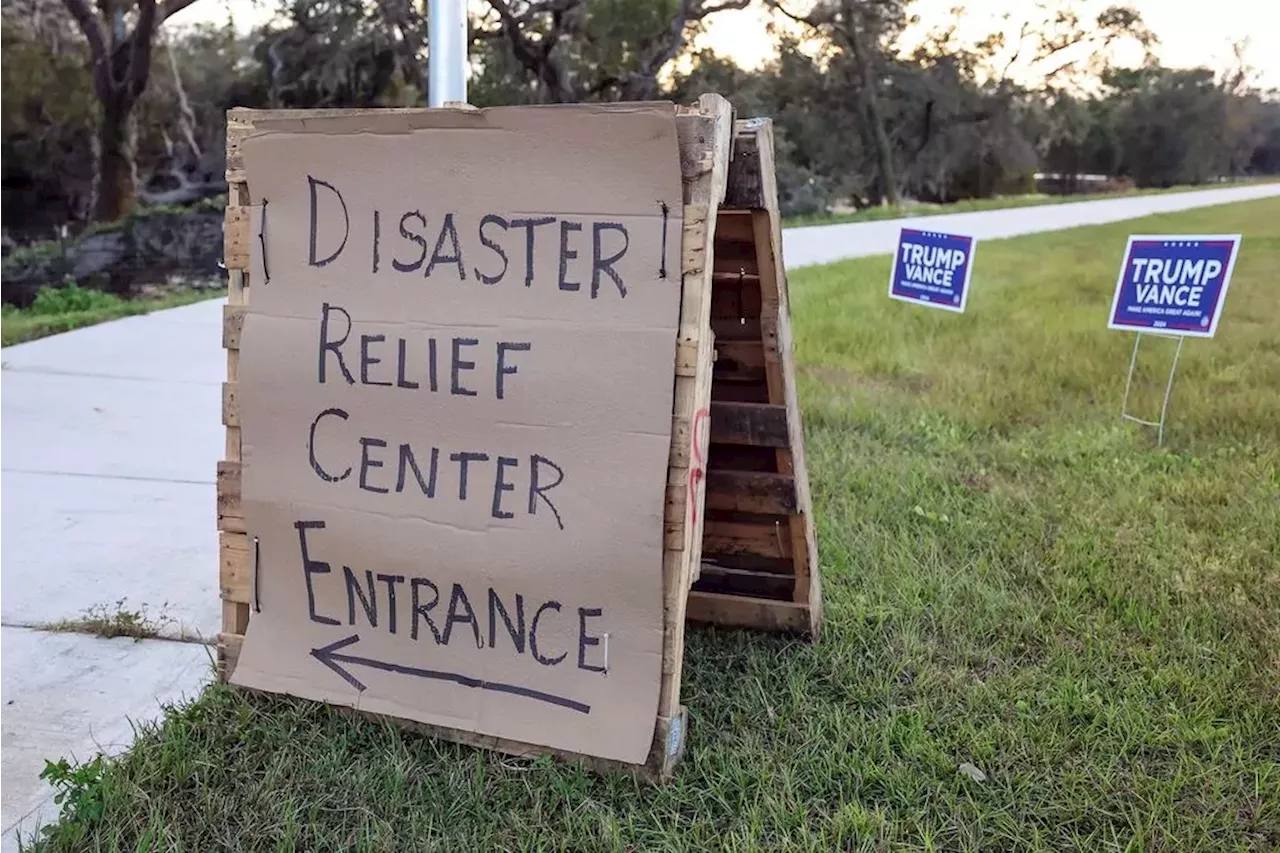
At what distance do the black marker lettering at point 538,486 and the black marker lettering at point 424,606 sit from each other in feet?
1.09

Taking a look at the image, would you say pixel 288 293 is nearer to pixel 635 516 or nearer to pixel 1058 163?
pixel 635 516

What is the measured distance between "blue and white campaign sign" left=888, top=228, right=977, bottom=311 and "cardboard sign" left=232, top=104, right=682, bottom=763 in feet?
15.9

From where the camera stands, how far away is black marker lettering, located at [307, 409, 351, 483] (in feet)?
8.34

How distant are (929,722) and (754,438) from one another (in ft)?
2.87

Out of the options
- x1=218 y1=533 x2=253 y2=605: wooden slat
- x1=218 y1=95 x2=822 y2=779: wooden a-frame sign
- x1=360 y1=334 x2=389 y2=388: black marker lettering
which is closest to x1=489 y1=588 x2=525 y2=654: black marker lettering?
x1=218 y1=95 x2=822 y2=779: wooden a-frame sign

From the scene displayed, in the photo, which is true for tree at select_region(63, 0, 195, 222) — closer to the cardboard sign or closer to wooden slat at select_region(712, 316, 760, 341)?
the cardboard sign

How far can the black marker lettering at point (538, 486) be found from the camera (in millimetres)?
2359

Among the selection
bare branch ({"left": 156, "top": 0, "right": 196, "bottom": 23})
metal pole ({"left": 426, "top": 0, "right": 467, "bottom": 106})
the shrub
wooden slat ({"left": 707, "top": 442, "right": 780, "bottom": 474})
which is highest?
bare branch ({"left": 156, "top": 0, "right": 196, "bottom": 23})

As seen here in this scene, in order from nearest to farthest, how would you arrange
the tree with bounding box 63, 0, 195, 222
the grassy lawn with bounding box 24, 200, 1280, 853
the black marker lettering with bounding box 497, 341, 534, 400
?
the grassy lawn with bounding box 24, 200, 1280, 853, the black marker lettering with bounding box 497, 341, 534, 400, the tree with bounding box 63, 0, 195, 222

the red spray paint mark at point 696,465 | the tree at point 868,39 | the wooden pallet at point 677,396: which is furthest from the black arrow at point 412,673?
the tree at point 868,39

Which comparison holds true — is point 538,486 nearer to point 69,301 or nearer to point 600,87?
point 69,301

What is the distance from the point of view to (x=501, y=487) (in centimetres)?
241

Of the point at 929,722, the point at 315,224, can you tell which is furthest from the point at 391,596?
the point at 929,722

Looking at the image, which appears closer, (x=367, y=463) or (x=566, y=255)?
(x=566, y=255)
